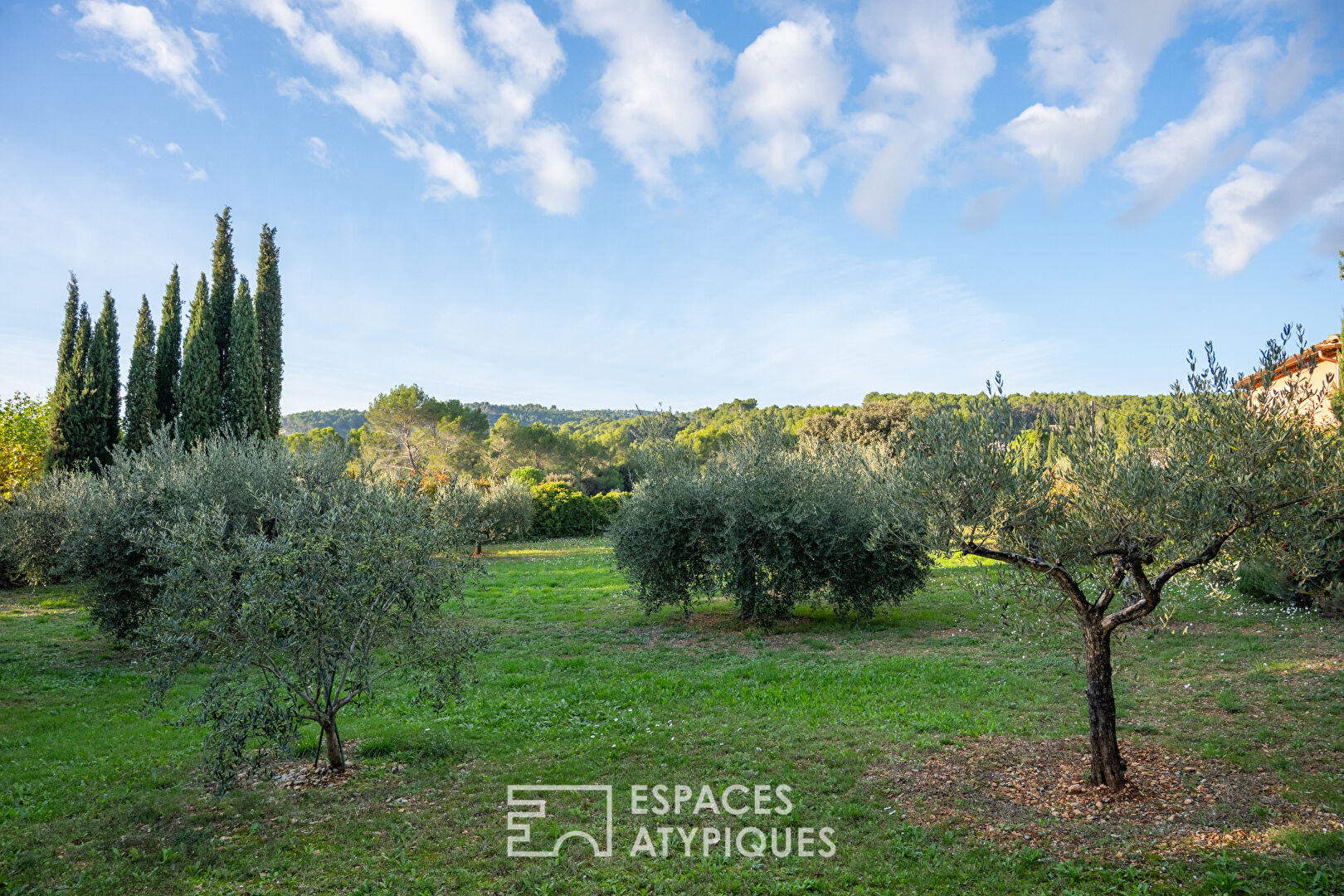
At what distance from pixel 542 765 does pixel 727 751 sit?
2.13 m

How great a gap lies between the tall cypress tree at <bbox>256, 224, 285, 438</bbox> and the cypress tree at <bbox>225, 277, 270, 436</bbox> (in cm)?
144

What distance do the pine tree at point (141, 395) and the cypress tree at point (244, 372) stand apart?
12.4ft

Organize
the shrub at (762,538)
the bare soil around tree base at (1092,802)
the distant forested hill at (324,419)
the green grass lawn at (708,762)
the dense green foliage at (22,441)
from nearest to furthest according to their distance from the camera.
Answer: the green grass lawn at (708,762)
the bare soil around tree base at (1092,802)
the shrub at (762,538)
the dense green foliage at (22,441)
the distant forested hill at (324,419)

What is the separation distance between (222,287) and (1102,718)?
36.1 meters

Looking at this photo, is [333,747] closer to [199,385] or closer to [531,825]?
[531,825]

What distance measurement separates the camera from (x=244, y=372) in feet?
99.3

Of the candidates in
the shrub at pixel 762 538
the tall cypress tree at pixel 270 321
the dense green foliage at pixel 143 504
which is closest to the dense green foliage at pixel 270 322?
the tall cypress tree at pixel 270 321

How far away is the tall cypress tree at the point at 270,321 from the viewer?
32531 mm

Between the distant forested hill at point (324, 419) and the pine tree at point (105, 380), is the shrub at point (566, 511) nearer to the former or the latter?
the pine tree at point (105, 380)

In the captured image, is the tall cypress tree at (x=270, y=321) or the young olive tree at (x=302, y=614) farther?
the tall cypress tree at (x=270, y=321)

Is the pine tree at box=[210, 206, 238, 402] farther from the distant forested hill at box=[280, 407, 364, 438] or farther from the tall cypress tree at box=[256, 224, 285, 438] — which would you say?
the distant forested hill at box=[280, 407, 364, 438]

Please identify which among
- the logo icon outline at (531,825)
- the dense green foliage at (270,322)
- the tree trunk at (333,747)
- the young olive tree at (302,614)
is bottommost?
the logo icon outline at (531,825)

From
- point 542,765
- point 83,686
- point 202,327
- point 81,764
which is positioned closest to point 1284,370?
point 542,765

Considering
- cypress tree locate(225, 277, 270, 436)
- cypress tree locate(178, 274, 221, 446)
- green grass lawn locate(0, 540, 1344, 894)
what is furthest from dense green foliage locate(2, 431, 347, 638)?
cypress tree locate(225, 277, 270, 436)
